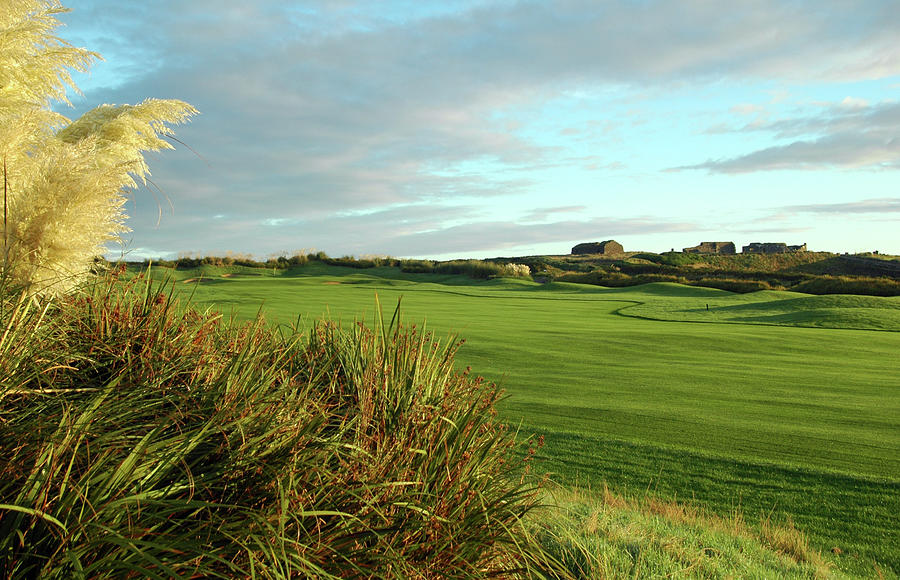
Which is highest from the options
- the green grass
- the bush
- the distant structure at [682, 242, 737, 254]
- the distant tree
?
the distant structure at [682, 242, 737, 254]

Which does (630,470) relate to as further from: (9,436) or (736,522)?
(9,436)

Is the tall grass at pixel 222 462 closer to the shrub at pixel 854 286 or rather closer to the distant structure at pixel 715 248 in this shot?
the shrub at pixel 854 286

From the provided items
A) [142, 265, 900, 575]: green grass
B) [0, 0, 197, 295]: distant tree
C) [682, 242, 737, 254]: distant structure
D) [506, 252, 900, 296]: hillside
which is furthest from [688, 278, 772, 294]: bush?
[682, 242, 737, 254]: distant structure

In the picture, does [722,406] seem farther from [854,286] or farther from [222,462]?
[854,286]

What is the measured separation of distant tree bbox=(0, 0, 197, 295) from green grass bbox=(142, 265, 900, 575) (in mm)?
1658

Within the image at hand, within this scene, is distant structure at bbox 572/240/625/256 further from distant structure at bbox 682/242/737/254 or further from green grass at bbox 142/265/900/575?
green grass at bbox 142/265/900/575

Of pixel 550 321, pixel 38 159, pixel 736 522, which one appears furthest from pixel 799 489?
pixel 550 321

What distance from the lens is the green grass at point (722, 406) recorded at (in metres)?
4.49

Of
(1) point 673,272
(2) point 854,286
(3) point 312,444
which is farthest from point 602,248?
(3) point 312,444

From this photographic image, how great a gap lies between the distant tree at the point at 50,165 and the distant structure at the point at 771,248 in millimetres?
57452

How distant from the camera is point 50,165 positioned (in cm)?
432

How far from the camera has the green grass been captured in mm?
4492

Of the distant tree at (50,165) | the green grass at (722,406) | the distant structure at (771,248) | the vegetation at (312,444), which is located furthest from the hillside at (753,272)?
the distant tree at (50,165)

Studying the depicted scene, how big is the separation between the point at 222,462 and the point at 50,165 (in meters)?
3.69
